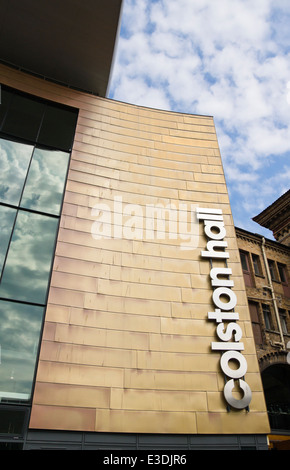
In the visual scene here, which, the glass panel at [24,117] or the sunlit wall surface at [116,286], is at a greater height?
the glass panel at [24,117]

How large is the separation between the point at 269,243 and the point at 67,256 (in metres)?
16.5

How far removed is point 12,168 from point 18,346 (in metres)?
6.95

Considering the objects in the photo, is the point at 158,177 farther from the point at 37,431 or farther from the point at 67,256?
the point at 37,431

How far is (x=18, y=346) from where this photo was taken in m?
10.1

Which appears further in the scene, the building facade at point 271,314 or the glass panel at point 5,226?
Answer: the building facade at point 271,314

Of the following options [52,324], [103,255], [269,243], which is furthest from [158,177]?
[269,243]

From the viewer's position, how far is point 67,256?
476 inches

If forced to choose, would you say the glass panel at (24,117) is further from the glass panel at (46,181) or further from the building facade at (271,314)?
the building facade at (271,314)

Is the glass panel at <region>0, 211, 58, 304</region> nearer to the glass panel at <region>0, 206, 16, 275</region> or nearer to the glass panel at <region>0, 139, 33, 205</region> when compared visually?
the glass panel at <region>0, 206, 16, 275</region>

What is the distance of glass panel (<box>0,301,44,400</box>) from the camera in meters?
9.59

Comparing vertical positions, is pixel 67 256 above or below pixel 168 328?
above
